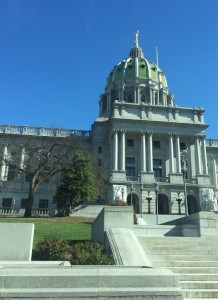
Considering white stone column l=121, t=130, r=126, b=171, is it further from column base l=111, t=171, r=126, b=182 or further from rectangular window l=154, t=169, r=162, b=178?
rectangular window l=154, t=169, r=162, b=178

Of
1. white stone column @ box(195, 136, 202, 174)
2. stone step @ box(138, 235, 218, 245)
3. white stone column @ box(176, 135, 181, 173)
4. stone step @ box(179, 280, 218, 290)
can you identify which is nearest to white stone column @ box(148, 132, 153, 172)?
white stone column @ box(176, 135, 181, 173)

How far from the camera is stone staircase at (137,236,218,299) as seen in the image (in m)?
8.92

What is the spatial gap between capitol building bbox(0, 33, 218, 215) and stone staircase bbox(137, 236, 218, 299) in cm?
3427

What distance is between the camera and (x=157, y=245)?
42.1ft

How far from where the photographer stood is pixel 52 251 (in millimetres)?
12758

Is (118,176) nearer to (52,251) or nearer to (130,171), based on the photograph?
(130,171)

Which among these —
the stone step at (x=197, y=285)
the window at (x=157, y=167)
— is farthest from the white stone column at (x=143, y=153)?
the stone step at (x=197, y=285)

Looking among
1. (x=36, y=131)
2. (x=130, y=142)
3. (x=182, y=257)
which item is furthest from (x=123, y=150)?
(x=182, y=257)

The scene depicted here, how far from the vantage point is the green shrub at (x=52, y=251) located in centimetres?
1238

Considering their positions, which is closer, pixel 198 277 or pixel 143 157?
pixel 198 277

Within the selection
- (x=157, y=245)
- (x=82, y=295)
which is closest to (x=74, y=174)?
(x=157, y=245)

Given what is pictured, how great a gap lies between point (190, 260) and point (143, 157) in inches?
1718

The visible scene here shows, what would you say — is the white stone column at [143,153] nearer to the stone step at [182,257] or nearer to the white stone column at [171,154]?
the white stone column at [171,154]

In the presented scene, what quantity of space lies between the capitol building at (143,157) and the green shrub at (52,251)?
34.7 meters
